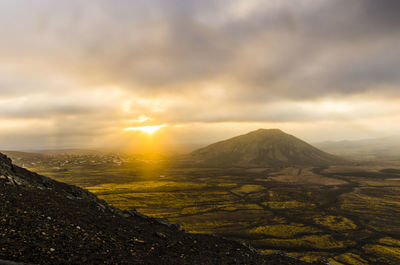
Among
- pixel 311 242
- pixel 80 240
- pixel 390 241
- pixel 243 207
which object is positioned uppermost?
pixel 80 240

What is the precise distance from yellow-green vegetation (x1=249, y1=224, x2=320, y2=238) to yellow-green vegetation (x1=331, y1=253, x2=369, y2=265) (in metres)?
14.2

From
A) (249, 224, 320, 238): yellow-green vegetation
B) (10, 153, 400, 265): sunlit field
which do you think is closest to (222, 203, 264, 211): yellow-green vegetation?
(10, 153, 400, 265): sunlit field

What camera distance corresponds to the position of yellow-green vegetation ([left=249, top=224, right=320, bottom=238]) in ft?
203

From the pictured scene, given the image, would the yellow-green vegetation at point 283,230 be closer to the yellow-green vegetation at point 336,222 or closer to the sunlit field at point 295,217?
the sunlit field at point 295,217

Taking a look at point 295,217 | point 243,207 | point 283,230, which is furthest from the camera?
point 243,207

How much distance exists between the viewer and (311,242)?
184 feet

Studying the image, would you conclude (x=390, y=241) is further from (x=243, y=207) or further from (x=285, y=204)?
(x=243, y=207)

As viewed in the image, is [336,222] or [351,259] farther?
[336,222]

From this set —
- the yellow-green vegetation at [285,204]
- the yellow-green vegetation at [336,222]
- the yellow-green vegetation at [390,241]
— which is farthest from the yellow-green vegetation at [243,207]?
the yellow-green vegetation at [390,241]

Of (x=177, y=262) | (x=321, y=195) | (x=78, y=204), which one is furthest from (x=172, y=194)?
(x=177, y=262)

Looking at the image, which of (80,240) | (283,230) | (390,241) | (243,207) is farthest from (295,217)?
(80,240)

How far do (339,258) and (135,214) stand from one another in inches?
1830

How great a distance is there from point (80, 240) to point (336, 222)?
86650 millimetres

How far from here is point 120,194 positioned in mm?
121250
